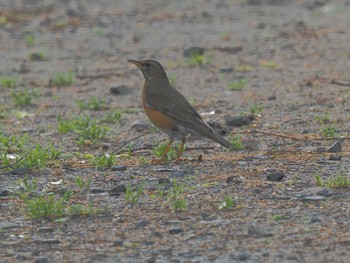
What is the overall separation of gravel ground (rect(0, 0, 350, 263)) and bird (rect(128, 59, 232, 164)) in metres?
0.24

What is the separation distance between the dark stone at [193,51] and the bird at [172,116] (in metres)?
7.29

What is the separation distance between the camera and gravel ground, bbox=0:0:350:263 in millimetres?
7852

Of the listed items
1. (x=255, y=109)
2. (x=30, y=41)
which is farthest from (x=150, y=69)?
(x=30, y=41)

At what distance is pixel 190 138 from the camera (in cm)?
1207

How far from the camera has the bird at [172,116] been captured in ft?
34.7

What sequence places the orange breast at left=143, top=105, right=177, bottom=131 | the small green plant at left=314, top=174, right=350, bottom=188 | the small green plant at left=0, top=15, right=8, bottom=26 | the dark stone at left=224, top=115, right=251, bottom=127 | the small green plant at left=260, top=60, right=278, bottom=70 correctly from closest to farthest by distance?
the small green plant at left=314, top=174, right=350, bottom=188 → the orange breast at left=143, top=105, right=177, bottom=131 → the dark stone at left=224, top=115, right=251, bottom=127 → the small green plant at left=260, top=60, right=278, bottom=70 → the small green plant at left=0, top=15, right=8, bottom=26

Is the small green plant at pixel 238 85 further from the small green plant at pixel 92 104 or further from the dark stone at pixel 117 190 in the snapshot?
the dark stone at pixel 117 190

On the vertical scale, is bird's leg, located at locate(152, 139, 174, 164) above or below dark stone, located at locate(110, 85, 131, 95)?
above

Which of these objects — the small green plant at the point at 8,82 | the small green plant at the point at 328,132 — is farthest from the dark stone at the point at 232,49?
the small green plant at the point at 328,132

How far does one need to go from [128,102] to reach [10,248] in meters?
7.58

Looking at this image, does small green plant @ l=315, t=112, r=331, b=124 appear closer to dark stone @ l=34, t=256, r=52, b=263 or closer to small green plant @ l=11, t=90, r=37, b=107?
small green plant @ l=11, t=90, r=37, b=107

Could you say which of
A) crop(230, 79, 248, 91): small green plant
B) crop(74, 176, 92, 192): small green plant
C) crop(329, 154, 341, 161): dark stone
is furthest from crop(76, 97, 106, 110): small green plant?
crop(74, 176, 92, 192): small green plant

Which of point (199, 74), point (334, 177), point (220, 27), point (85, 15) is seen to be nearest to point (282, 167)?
point (334, 177)

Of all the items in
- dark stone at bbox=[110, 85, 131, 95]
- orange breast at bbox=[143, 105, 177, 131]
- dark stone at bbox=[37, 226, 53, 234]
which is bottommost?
dark stone at bbox=[110, 85, 131, 95]
